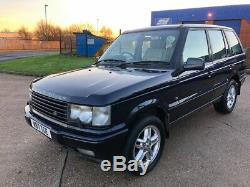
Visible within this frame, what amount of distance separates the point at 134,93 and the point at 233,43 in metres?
3.75

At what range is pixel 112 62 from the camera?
4.30 meters

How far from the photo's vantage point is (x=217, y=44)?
5.06m

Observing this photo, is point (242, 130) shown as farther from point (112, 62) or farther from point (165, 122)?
point (112, 62)

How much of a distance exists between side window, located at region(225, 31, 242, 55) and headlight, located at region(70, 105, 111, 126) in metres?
3.89

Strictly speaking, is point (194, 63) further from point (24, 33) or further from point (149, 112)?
point (24, 33)

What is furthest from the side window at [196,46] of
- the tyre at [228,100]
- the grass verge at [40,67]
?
the grass verge at [40,67]

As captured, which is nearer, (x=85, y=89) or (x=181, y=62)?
(x=85, y=89)

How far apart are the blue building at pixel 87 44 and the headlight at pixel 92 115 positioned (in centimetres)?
1972

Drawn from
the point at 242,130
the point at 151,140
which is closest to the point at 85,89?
the point at 151,140

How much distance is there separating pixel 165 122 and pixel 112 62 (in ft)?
4.41

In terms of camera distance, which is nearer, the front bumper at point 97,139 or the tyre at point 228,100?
the front bumper at point 97,139

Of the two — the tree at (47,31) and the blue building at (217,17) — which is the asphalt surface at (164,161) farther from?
the tree at (47,31)

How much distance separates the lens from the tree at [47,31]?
62.9m

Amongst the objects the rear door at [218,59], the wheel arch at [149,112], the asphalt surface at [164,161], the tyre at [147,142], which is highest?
the rear door at [218,59]
